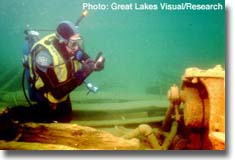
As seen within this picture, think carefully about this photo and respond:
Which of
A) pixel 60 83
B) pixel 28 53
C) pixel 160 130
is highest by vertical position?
pixel 28 53

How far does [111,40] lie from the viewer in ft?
5.42

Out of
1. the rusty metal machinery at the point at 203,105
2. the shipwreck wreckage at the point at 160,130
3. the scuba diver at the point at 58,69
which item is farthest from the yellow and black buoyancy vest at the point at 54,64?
the rusty metal machinery at the point at 203,105

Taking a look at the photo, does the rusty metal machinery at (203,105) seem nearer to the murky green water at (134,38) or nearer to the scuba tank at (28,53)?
the murky green water at (134,38)

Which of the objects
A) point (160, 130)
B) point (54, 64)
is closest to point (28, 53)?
point (54, 64)

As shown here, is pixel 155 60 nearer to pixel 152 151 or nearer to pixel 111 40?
pixel 111 40

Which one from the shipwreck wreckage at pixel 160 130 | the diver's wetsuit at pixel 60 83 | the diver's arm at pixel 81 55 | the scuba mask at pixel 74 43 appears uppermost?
the scuba mask at pixel 74 43

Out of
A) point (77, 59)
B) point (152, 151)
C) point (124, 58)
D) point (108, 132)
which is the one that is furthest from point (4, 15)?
point (152, 151)

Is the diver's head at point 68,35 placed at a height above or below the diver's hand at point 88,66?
above

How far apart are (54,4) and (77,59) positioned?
0.69 ft

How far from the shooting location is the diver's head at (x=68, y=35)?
165cm

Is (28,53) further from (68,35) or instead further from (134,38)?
(134,38)

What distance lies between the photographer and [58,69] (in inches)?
65.5

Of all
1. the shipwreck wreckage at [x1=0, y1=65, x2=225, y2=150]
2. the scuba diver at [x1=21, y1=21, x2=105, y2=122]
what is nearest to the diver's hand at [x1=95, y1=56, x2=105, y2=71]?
the scuba diver at [x1=21, y1=21, x2=105, y2=122]

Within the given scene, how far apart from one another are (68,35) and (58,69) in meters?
0.13
